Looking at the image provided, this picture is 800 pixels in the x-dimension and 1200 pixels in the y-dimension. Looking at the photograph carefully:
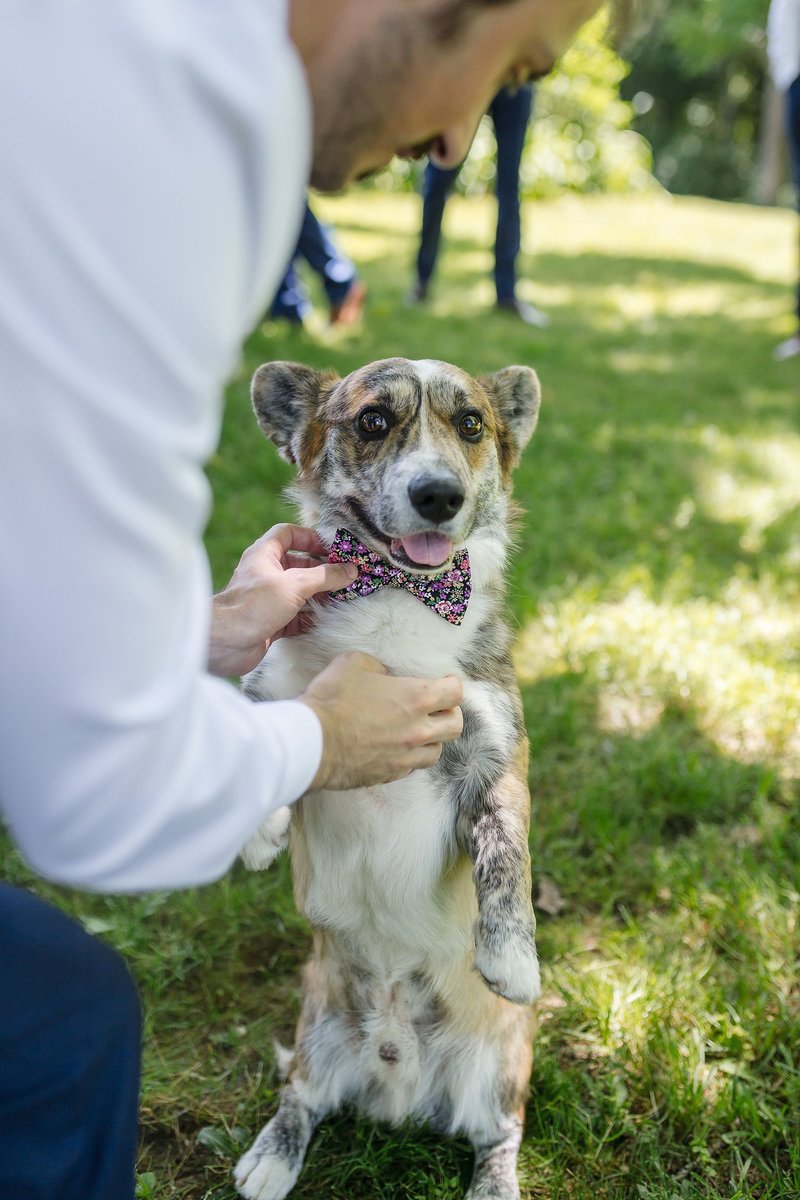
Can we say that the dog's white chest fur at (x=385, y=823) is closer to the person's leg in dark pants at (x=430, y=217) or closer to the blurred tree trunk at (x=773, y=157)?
the person's leg in dark pants at (x=430, y=217)

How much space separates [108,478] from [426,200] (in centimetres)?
676

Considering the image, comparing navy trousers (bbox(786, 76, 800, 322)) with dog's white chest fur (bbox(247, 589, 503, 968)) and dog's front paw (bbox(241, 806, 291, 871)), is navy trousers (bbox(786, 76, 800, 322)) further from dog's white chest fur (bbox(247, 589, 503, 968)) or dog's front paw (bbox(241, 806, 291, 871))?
dog's front paw (bbox(241, 806, 291, 871))

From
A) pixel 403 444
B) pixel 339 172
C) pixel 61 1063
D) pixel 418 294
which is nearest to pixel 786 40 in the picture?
pixel 418 294

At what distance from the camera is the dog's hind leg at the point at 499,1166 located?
205cm

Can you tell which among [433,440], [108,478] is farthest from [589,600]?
[108,478]

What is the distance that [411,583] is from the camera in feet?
7.27

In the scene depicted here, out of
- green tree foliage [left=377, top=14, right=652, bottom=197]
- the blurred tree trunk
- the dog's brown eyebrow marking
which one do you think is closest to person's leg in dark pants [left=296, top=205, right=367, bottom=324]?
the dog's brown eyebrow marking

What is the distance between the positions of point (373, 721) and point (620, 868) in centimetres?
155

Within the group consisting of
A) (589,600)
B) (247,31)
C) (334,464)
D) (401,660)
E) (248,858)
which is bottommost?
(589,600)

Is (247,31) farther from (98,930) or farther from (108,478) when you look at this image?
(98,930)

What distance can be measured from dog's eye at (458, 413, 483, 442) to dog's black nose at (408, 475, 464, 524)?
400 millimetres

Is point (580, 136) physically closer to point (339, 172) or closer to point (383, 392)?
point (383, 392)

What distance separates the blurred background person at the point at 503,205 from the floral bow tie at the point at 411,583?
5.21m

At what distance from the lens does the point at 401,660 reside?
218 cm
